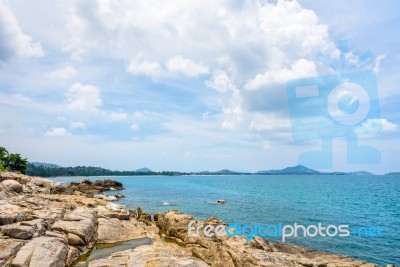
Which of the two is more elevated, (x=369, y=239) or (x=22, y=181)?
(x=22, y=181)

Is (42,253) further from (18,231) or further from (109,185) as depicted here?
(109,185)

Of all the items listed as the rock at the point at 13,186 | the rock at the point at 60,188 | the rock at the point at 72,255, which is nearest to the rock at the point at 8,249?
the rock at the point at 72,255

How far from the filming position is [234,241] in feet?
78.2

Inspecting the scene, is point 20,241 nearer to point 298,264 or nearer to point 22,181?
point 298,264

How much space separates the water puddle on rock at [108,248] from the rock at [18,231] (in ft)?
14.3

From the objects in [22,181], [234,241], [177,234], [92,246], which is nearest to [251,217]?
[177,234]

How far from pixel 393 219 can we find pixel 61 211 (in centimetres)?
5773

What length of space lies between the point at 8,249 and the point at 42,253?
2.15 m

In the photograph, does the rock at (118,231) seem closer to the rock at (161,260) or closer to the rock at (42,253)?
the rock at (42,253)

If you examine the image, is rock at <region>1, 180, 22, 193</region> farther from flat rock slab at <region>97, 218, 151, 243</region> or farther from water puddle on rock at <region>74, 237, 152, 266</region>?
water puddle on rock at <region>74, 237, 152, 266</region>

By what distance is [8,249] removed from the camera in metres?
17.9

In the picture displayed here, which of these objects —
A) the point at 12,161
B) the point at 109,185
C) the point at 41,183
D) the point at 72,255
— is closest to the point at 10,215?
the point at 72,255

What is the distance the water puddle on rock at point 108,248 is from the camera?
70.7 feet

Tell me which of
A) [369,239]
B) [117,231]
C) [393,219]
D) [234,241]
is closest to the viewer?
[234,241]
